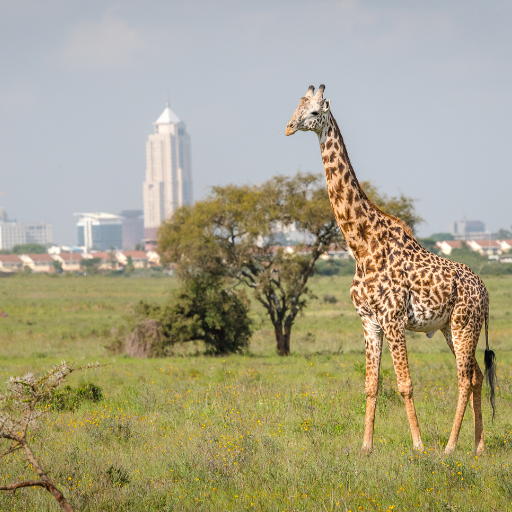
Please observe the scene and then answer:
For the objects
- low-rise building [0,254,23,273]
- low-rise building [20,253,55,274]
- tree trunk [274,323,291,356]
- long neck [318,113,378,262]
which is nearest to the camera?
long neck [318,113,378,262]

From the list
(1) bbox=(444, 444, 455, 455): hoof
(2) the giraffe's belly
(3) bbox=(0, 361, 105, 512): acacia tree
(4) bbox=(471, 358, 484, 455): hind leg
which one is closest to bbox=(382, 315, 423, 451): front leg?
(2) the giraffe's belly

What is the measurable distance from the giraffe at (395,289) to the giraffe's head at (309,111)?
13 millimetres

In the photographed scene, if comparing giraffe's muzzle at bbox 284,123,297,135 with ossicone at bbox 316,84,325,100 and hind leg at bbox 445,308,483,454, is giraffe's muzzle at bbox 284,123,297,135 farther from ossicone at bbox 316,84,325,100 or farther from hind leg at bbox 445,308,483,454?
hind leg at bbox 445,308,483,454

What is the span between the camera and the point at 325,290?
70500 mm

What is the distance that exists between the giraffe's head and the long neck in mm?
385

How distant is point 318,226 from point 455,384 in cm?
1106

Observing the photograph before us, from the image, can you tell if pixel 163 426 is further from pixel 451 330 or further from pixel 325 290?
pixel 325 290

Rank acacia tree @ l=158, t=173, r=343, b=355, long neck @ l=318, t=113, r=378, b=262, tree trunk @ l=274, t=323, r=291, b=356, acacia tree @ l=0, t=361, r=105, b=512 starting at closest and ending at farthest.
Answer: acacia tree @ l=0, t=361, r=105, b=512 → long neck @ l=318, t=113, r=378, b=262 → acacia tree @ l=158, t=173, r=343, b=355 → tree trunk @ l=274, t=323, r=291, b=356

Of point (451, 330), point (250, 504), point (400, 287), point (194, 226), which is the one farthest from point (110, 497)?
point (194, 226)

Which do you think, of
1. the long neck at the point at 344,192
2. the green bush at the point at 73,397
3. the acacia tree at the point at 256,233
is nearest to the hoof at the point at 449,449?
the long neck at the point at 344,192

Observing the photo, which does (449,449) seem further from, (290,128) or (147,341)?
(147,341)

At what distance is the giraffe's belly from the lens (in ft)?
29.4

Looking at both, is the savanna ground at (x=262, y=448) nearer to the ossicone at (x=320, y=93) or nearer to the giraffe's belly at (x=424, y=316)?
the giraffe's belly at (x=424, y=316)

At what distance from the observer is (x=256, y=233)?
24.4 metres
